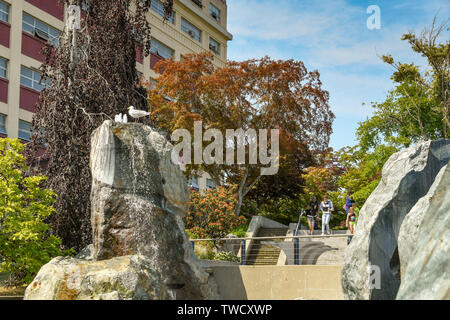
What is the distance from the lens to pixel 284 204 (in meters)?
31.2

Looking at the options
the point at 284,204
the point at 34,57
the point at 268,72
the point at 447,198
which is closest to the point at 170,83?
the point at 268,72

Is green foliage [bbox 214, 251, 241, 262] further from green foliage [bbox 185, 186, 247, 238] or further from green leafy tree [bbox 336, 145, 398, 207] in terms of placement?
green leafy tree [bbox 336, 145, 398, 207]

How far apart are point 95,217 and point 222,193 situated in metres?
9.69

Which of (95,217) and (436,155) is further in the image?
(95,217)

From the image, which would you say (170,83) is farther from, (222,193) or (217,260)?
(217,260)

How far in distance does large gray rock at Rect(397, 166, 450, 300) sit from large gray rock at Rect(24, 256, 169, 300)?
4565mm

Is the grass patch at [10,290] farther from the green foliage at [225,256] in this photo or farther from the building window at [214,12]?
the building window at [214,12]

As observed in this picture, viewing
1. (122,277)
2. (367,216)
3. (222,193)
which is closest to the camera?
(122,277)

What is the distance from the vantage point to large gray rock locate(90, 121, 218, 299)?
40.2 feet

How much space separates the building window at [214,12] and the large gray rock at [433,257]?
40054mm

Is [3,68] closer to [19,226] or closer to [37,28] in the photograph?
[37,28]

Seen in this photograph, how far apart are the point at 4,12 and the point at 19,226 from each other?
18074mm

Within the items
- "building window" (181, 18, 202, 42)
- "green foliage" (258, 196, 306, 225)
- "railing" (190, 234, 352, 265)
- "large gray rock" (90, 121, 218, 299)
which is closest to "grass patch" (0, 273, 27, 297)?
"large gray rock" (90, 121, 218, 299)

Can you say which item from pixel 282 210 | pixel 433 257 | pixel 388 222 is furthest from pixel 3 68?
pixel 433 257
